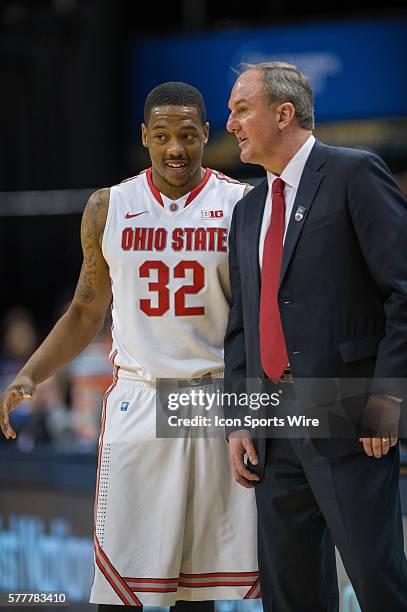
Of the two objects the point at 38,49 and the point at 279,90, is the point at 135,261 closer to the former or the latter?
the point at 279,90

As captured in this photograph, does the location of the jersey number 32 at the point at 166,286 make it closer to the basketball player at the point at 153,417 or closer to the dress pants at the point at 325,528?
the basketball player at the point at 153,417

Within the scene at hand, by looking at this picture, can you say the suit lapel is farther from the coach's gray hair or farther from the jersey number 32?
the jersey number 32

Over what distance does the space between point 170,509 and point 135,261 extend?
852 mm

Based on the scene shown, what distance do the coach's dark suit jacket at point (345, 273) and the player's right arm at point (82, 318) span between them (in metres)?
0.84

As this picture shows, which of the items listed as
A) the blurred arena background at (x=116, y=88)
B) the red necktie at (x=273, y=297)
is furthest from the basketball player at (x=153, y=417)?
the blurred arena background at (x=116, y=88)

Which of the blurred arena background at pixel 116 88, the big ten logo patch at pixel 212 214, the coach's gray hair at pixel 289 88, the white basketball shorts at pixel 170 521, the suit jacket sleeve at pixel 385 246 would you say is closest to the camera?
the suit jacket sleeve at pixel 385 246

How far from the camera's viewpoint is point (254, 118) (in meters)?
3.19

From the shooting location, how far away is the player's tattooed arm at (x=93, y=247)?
3613 millimetres

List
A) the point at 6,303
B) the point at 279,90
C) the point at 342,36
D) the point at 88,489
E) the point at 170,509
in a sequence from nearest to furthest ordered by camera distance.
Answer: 1. the point at 279,90
2. the point at 170,509
3. the point at 88,489
4. the point at 342,36
5. the point at 6,303

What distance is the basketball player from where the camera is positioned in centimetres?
346

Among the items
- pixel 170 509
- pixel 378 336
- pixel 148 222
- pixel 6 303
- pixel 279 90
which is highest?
pixel 279 90

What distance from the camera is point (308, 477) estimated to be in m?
3.04

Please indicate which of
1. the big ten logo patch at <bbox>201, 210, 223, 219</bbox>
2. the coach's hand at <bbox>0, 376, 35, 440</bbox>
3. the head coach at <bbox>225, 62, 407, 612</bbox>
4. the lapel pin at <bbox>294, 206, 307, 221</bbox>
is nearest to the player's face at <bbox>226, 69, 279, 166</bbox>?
the head coach at <bbox>225, 62, 407, 612</bbox>

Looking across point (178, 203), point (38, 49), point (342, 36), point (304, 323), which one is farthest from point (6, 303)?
point (304, 323)
